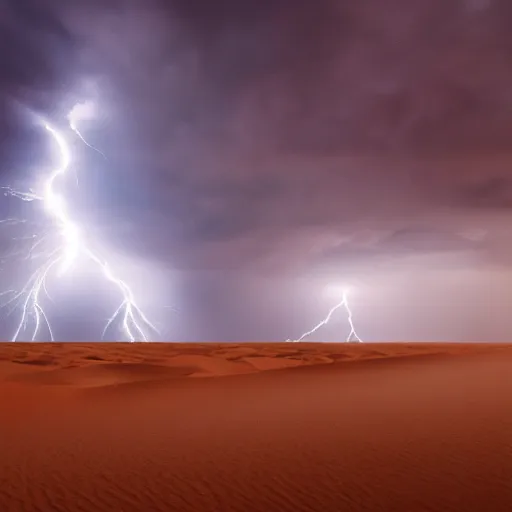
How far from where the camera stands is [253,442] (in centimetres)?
714

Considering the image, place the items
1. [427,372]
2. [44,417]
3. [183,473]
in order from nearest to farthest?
[183,473] < [44,417] < [427,372]

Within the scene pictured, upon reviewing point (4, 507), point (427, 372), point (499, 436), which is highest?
point (427, 372)

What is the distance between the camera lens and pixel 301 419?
8617 mm

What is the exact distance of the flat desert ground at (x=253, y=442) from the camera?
4992 millimetres

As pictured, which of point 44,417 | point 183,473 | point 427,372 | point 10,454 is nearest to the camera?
point 183,473

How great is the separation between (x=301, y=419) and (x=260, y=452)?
7.06 feet

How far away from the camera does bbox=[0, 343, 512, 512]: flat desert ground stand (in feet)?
16.4

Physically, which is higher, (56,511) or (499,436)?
(499,436)

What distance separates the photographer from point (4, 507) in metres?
4.86

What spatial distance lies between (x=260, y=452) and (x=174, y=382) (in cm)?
701

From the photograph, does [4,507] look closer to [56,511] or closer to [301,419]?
[56,511]

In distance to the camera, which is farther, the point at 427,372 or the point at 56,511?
the point at 427,372

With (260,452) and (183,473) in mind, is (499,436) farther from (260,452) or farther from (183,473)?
(183,473)

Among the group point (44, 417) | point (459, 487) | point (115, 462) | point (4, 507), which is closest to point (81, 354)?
point (44, 417)
